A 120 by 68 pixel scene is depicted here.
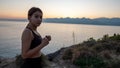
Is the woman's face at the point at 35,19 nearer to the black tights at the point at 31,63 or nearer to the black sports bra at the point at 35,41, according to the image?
the black sports bra at the point at 35,41

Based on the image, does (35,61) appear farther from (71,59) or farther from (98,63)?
(71,59)

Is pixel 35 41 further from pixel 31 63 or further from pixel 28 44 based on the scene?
pixel 31 63

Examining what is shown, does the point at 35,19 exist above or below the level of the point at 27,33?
above

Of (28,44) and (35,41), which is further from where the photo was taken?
(35,41)

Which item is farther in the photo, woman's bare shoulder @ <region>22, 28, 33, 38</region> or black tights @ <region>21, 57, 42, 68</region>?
black tights @ <region>21, 57, 42, 68</region>

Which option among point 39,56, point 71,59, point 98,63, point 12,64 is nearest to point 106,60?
point 98,63

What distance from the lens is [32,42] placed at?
383 centimetres

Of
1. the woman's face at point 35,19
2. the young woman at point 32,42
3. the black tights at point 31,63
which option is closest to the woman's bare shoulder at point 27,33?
the young woman at point 32,42

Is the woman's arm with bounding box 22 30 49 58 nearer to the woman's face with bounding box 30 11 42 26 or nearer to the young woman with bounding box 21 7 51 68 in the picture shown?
the young woman with bounding box 21 7 51 68

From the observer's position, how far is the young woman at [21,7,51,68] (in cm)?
375

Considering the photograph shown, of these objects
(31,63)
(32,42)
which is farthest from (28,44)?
(31,63)

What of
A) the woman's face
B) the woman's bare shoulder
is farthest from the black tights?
the woman's face

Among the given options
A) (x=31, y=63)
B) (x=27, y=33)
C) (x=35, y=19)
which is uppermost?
(x=35, y=19)

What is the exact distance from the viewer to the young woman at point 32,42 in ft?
12.3
